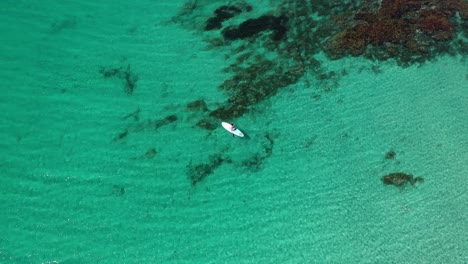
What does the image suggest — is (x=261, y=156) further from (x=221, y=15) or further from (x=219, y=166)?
(x=221, y=15)

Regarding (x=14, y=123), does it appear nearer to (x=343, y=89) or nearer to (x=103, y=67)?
(x=103, y=67)

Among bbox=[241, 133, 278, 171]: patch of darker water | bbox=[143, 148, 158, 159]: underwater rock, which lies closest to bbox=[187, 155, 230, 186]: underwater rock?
bbox=[241, 133, 278, 171]: patch of darker water

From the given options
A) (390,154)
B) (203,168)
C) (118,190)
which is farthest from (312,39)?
(118,190)

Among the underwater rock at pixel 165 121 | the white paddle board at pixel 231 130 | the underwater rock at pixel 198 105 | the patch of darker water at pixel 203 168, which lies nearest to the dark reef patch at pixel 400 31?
the white paddle board at pixel 231 130

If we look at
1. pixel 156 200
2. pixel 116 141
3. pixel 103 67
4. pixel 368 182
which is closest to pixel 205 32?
pixel 103 67

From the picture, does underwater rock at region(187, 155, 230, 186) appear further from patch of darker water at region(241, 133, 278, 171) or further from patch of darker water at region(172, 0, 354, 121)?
patch of darker water at region(172, 0, 354, 121)
